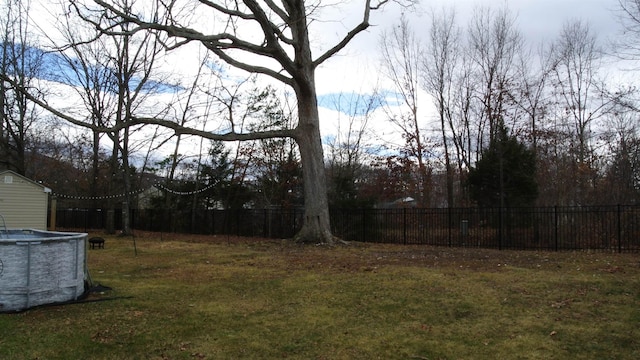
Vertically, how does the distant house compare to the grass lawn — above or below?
above

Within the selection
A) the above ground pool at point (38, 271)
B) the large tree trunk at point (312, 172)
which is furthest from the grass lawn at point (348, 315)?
the large tree trunk at point (312, 172)

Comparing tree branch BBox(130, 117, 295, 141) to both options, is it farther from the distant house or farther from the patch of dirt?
the distant house

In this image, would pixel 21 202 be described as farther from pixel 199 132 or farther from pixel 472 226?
pixel 472 226

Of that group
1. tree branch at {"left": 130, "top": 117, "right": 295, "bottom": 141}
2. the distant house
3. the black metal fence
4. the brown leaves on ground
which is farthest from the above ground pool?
the distant house

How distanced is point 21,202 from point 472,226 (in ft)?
69.2

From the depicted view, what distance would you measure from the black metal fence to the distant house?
841 centimetres

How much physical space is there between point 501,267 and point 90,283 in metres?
8.23

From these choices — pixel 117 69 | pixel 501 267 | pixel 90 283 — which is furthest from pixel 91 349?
pixel 117 69

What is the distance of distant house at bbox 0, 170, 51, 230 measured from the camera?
2308 cm

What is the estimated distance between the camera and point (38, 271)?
6887 millimetres

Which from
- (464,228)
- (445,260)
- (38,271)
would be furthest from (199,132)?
(38,271)

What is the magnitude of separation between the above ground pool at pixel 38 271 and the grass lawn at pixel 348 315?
254mm

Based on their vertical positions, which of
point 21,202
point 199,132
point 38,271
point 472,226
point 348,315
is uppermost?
point 199,132

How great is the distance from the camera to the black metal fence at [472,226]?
16.8 metres
